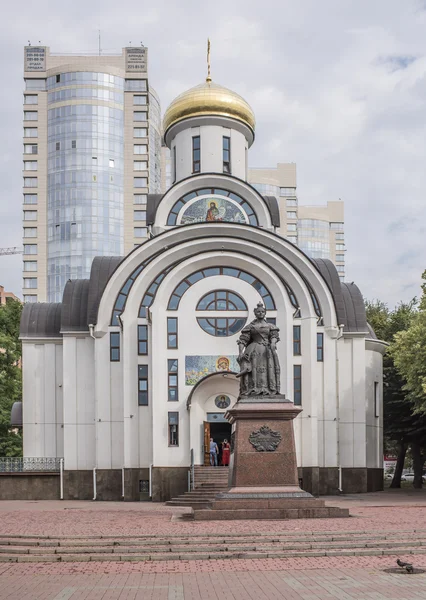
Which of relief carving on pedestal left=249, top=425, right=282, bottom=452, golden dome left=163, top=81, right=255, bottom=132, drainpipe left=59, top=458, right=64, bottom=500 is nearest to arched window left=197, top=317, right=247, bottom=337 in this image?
drainpipe left=59, top=458, right=64, bottom=500

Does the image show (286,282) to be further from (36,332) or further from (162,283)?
(36,332)

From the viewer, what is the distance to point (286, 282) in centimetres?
3459

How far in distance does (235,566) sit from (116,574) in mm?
1825

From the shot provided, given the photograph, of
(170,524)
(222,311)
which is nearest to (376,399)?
(222,311)

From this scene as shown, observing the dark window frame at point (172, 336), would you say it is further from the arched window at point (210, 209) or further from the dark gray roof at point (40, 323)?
the dark gray roof at point (40, 323)

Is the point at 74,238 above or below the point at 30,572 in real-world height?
above

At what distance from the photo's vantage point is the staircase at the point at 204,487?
2923 centimetres

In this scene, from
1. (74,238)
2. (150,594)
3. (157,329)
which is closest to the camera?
(150,594)

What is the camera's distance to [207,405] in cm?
3409

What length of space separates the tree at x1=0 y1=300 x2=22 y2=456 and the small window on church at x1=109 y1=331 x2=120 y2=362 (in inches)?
333

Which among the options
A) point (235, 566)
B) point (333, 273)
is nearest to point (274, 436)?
point (235, 566)

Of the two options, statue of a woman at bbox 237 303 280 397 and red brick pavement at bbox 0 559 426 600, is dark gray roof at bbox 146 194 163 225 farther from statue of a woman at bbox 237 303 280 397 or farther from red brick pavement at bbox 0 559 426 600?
red brick pavement at bbox 0 559 426 600

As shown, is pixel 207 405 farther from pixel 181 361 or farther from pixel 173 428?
pixel 181 361

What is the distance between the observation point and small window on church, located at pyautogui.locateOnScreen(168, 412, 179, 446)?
A: 3319 centimetres
